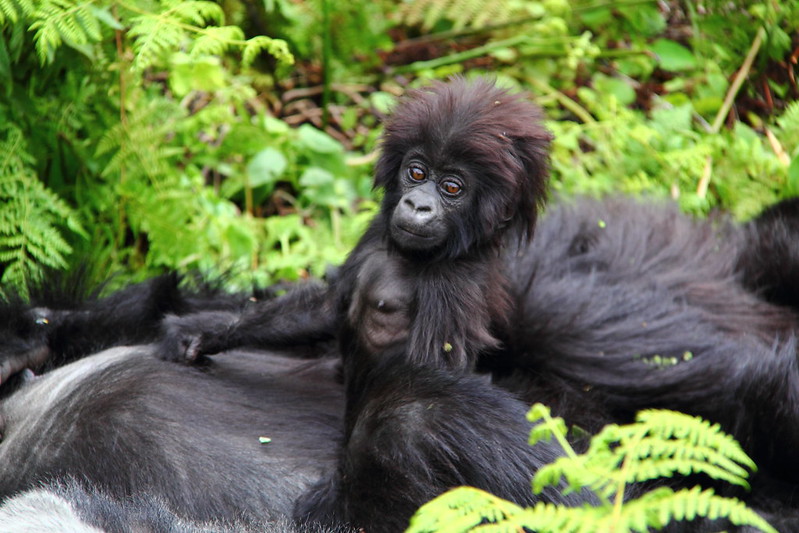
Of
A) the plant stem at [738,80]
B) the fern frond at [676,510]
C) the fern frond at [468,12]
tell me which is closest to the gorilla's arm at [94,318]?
the fern frond at [676,510]

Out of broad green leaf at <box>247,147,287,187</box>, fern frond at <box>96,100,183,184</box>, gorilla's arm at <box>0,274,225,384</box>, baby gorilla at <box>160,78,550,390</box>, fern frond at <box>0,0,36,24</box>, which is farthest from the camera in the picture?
broad green leaf at <box>247,147,287,187</box>

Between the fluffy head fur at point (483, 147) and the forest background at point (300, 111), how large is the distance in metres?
0.53

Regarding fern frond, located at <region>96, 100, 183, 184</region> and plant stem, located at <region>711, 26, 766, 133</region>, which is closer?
fern frond, located at <region>96, 100, 183, 184</region>

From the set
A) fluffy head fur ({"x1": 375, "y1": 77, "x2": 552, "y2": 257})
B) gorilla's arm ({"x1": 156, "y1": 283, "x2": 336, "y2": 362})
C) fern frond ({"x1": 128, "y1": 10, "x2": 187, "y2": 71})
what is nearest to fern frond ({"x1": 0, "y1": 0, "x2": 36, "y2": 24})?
fern frond ({"x1": 128, "y1": 10, "x2": 187, "y2": 71})

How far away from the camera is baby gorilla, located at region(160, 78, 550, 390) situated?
9.09 ft

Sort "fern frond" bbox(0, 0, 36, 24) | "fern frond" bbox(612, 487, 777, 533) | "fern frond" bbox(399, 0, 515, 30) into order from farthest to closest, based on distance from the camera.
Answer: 1. "fern frond" bbox(399, 0, 515, 30)
2. "fern frond" bbox(0, 0, 36, 24)
3. "fern frond" bbox(612, 487, 777, 533)

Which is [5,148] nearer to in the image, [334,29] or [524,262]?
[524,262]

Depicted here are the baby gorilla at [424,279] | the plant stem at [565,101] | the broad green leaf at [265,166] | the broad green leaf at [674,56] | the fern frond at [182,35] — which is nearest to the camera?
the baby gorilla at [424,279]

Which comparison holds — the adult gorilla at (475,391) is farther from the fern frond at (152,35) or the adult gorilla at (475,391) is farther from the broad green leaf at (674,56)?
the broad green leaf at (674,56)

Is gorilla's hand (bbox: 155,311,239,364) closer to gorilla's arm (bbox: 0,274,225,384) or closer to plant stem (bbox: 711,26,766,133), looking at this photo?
gorilla's arm (bbox: 0,274,225,384)

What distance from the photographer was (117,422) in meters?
2.85

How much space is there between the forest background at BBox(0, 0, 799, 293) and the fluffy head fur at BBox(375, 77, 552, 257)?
528 mm

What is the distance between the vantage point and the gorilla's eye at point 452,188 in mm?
2814

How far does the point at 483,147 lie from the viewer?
2.77 metres
